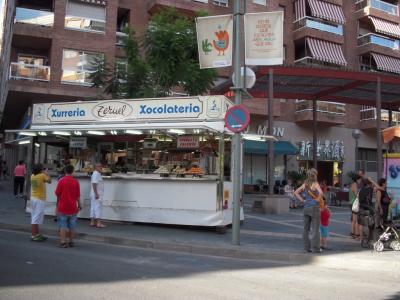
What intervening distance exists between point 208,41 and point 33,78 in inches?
678

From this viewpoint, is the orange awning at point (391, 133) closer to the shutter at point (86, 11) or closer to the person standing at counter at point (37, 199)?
the person standing at counter at point (37, 199)

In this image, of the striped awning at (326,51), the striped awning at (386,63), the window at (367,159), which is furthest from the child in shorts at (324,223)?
the striped awning at (386,63)

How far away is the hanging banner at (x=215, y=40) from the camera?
11.1 meters

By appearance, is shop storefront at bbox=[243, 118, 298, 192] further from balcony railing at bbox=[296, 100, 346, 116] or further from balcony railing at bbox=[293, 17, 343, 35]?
balcony railing at bbox=[293, 17, 343, 35]

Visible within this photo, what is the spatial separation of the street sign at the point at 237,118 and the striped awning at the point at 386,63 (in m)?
31.1

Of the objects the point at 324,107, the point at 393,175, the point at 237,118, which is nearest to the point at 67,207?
the point at 237,118

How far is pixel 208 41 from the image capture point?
11273 mm

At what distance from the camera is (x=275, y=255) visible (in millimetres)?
10109

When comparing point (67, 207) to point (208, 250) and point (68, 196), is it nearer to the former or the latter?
point (68, 196)

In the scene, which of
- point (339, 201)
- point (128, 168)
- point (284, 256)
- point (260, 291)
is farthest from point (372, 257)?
point (339, 201)

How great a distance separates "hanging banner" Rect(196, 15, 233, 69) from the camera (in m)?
11.1

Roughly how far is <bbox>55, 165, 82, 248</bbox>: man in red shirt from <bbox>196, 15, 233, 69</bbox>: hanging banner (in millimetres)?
4151

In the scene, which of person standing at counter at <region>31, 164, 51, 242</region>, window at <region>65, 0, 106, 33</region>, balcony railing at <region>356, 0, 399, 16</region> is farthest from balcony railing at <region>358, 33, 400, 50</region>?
person standing at counter at <region>31, 164, 51, 242</region>

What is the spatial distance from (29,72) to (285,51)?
18.7 m
